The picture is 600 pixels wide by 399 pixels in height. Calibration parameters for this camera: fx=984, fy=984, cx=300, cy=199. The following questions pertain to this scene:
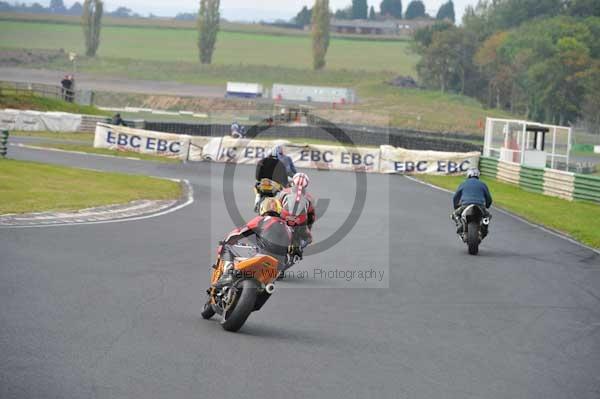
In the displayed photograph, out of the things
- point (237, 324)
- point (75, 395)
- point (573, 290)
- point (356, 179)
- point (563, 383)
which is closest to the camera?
point (75, 395)

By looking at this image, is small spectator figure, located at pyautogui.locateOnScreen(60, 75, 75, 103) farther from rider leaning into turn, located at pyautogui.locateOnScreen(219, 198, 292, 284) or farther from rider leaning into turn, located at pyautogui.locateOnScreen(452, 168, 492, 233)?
rider leaning into turn, located at pyautogui.locateOnScreen(219, 198, 292, 284)

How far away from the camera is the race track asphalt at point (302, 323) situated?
7828mm

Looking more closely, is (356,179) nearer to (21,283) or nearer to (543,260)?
(543,260)

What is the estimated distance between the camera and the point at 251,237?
9914 millimetres

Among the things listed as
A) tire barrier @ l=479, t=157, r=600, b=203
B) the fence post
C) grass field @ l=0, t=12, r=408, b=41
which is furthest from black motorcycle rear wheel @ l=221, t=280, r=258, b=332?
grass field @ l=0, t=12, r=408, b=41

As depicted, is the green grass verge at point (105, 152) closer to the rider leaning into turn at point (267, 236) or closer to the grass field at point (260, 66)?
the rider leaning into turn at point (267, 236)

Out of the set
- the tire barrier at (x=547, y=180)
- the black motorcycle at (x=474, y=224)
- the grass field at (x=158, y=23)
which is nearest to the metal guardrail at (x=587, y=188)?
the tire barrier at (x=547, y=180)

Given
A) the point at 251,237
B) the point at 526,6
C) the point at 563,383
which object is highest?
the point at 526,6

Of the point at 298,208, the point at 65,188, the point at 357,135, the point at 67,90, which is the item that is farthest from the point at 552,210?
the point at 67,90

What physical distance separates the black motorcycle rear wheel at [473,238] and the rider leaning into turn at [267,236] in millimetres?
8300

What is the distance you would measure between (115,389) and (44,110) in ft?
154

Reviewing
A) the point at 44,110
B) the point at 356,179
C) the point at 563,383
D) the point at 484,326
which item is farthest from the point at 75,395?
the point at 44,110

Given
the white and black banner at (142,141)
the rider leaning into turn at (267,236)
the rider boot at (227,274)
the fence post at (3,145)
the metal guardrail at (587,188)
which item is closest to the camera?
the rider leaning into turn at (267,236)

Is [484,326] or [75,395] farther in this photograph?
[484,326]
